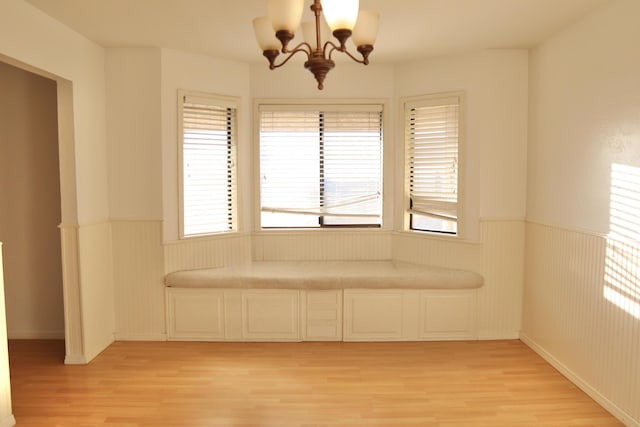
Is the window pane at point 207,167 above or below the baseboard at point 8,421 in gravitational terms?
above

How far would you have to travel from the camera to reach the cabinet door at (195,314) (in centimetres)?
443

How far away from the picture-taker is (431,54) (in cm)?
449

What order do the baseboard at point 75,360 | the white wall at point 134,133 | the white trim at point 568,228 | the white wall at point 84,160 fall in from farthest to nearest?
the white wall at point 134,133, the baseboard at point 75,360, the white wall at point 84,160, the white trim at point 568,228

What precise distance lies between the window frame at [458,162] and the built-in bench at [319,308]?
490mm

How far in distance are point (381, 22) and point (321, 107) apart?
54.7 inches

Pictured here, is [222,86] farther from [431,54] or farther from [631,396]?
[631,396]

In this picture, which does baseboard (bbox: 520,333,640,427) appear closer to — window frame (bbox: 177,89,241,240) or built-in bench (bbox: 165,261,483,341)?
built-in bench (bbox: 165,261,483,341)

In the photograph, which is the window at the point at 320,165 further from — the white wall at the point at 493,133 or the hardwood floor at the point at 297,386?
the hardwood floor at the point at 297,386

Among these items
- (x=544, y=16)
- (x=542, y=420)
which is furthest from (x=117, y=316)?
(x=544, y=16)

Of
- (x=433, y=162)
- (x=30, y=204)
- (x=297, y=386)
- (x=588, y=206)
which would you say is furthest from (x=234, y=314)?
(x=588, y=206)

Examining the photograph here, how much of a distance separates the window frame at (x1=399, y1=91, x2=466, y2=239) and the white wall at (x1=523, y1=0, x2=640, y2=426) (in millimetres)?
580

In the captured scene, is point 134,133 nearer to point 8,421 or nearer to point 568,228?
point 8,421

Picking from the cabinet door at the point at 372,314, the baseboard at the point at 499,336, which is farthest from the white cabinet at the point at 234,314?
the baseboard at the point at 499,336

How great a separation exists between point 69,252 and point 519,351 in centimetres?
381
